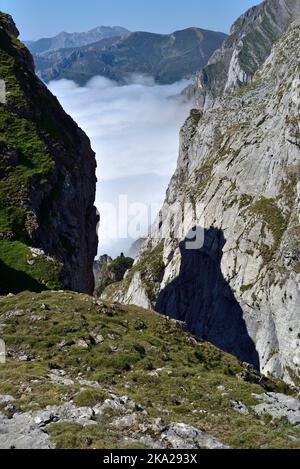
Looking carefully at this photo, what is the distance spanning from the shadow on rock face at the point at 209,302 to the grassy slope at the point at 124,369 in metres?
106

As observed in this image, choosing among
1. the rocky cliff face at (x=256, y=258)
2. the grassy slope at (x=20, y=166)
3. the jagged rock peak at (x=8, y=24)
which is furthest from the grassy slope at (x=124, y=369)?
the rocky cliff face at (x=256, y=258)

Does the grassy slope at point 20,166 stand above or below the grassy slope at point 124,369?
above

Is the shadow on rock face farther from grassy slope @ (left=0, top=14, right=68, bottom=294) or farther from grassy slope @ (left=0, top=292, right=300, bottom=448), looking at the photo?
grassy slope @ (left=0, top=292, right=300, bottom=448)

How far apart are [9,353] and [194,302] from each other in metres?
150

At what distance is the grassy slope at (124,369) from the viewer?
26250mm

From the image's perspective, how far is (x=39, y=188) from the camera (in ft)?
242

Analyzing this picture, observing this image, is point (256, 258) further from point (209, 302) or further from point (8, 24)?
point (8, 24)

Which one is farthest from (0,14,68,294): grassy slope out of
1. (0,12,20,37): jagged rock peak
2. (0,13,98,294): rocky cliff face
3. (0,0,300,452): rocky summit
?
(0,12,20,37): jagged rock peak

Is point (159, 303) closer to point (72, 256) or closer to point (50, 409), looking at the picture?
point (72, 256)

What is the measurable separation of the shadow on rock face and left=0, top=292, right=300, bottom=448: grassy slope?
348 feet

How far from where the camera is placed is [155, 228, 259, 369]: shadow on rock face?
157000 millimetres

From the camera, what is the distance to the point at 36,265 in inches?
2422

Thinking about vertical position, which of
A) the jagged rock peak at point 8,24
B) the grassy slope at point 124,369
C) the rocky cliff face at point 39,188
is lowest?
the grassy slope at point 124,369

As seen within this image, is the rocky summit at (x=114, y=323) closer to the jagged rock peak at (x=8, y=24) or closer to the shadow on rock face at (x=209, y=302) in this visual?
the shadow on rock face at (x=209, y=302)
